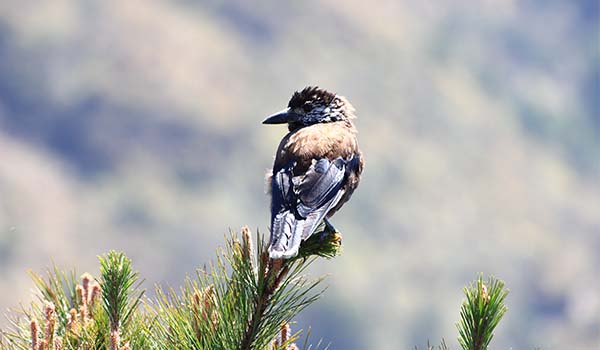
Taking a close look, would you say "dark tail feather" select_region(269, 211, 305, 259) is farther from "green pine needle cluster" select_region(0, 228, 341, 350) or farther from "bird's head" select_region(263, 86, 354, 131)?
"bird's head" select_region(263, 86, 354, 131)

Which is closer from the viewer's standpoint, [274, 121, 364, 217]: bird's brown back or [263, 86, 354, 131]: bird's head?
[274, 121, 364, 217]: bird's brown back

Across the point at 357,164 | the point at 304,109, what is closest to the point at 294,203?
the point at 357,164

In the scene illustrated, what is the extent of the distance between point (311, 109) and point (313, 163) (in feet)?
5.37

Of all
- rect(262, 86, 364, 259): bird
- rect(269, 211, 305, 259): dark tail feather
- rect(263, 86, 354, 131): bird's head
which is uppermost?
rect(263, 86, 354, 131): bird's head

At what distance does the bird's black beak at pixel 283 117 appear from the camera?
386 inches

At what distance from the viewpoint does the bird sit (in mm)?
7554

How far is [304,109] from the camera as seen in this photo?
33.4 feet

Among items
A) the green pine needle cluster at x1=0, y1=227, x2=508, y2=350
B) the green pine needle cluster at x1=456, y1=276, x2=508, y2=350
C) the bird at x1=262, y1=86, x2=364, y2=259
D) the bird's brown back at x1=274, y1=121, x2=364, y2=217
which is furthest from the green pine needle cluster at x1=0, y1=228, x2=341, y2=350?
the bird's brown back at x1=274, y1=121, x2=364, y2=217

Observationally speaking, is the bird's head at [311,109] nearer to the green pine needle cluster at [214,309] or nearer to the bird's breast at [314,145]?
the bird's breast at [314,145]

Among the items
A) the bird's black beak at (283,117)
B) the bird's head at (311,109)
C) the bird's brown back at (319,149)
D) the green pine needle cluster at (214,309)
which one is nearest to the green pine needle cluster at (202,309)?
the green pine needle cluster at (214,309)

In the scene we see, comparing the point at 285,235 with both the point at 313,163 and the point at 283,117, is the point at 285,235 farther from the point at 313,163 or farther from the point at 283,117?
the point at 283,117

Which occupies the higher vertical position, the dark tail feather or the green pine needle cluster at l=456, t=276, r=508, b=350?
the dark tail feather

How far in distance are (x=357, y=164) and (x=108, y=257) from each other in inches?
179

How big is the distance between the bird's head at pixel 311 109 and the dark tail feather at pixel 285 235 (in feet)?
9.33
